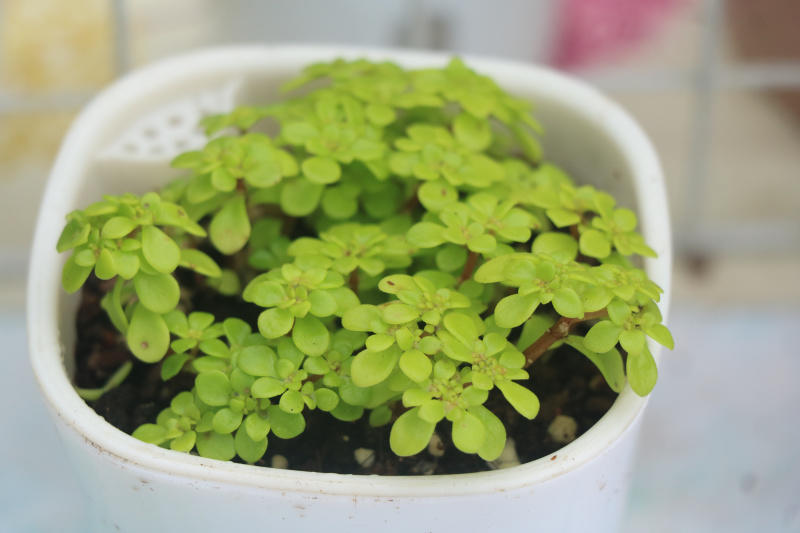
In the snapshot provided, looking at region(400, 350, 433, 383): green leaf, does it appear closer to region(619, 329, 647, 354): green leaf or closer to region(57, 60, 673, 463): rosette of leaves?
region(57, 60, 673, 463): rosette of leaves

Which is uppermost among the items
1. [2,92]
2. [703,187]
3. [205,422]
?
[205,422]

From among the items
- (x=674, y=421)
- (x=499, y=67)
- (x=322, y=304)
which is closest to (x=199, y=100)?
(x=499, y=67)

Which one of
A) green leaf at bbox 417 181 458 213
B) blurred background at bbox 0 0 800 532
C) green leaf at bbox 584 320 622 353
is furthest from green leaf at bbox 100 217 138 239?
blurred background at bbox 0 0 800 532

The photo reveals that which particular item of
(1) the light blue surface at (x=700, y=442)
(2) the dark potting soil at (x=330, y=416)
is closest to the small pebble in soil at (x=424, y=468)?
(2) the dark potting soil at (x=330, y=416)

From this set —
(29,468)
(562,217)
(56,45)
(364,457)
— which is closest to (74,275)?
(364,457)

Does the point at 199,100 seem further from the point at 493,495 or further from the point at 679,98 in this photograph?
the point at 679,98

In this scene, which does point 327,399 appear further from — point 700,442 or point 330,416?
point 700,442

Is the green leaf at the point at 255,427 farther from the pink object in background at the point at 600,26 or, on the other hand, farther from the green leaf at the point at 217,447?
the pink object in background at the point at 600,26
